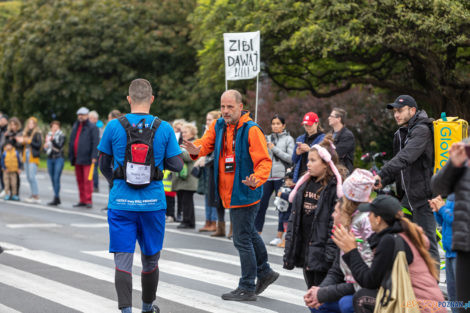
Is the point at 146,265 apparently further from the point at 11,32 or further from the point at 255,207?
the point at 11,32

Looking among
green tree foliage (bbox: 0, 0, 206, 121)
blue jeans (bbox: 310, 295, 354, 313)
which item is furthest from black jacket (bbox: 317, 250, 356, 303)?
green tree foliage (bbox: 0, 0, 206, 121)

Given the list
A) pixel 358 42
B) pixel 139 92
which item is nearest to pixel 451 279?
pixel 139 92

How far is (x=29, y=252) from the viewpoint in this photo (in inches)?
404

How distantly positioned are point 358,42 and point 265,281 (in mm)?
10903

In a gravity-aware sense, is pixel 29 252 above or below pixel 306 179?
below

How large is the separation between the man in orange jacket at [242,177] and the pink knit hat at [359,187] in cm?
205

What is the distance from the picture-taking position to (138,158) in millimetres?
6109

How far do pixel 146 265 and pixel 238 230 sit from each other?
4.56 feet

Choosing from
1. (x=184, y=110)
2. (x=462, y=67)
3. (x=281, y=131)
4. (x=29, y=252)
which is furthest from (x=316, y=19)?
(x=184, y=110)

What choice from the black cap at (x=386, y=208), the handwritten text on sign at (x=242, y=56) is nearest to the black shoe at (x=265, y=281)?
the black cap at (x=386, y=208)

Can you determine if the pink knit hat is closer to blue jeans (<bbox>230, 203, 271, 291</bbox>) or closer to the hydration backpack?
the hydration backpack

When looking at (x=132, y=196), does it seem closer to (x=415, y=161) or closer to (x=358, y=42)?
(x=415, y=161)

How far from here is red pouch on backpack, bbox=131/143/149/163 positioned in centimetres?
611

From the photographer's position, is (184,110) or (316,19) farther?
(184,110)
